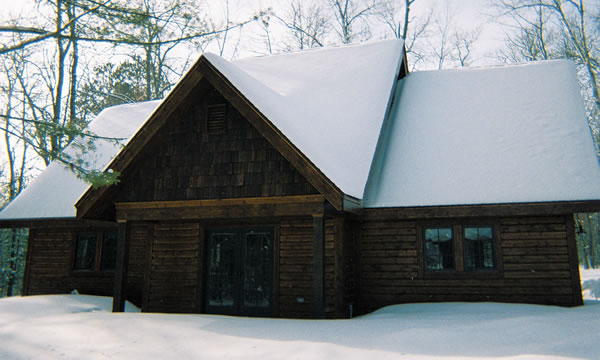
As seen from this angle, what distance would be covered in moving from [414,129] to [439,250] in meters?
3.76

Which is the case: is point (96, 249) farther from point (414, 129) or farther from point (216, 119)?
point (414, 129)

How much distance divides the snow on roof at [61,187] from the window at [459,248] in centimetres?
846

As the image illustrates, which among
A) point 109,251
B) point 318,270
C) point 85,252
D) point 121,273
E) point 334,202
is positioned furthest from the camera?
point 85,252

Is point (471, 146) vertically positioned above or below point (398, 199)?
above

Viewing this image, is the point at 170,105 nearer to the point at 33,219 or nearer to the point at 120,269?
the point at 120,269

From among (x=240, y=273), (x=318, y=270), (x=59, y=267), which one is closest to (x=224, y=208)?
(x=240, y=273)

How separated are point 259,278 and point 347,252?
2145 millimetres

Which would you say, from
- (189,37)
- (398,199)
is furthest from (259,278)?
(189,37)

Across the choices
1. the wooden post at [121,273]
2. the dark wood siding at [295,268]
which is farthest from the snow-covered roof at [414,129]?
the wooden post at [121,273]

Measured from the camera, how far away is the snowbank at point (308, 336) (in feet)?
19.1

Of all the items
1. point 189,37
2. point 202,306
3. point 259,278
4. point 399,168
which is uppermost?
Result: point 189,37

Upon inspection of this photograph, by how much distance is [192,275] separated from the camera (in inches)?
458

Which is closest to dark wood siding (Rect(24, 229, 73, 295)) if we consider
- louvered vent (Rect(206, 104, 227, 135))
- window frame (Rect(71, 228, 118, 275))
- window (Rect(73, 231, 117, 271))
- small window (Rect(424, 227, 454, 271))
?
window frame (Rect(71, 228, 118, 275))

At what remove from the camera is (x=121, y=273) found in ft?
34.5
